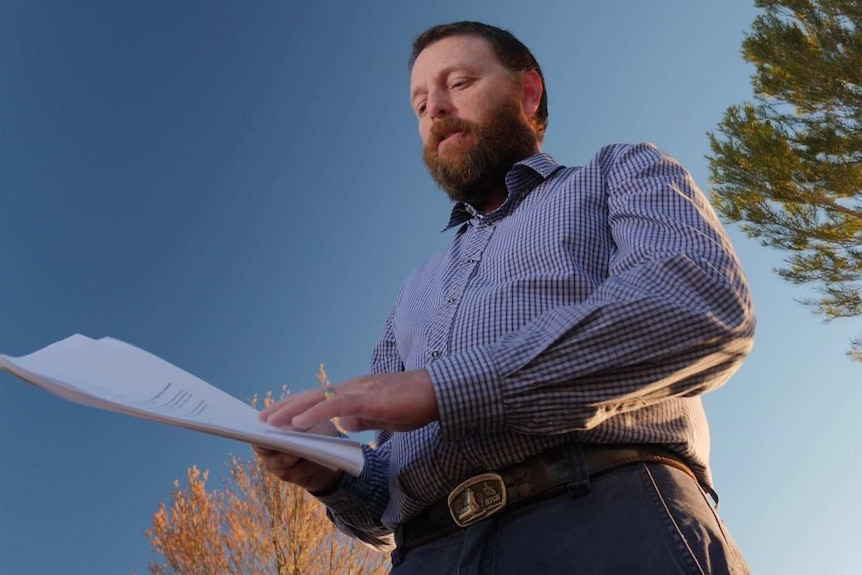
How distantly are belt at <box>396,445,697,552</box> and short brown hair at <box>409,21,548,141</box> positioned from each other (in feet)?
3.50

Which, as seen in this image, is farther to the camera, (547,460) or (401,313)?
(401,313)

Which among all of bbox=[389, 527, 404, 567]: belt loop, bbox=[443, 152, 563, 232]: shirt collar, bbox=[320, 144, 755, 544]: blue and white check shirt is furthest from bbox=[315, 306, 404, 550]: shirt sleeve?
bbox=[443, 152, 563, 232]: shirt collar

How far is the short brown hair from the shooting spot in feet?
6.13

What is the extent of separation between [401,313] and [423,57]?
2.16 ft

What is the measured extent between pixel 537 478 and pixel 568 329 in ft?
A: 0.83

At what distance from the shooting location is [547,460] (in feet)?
3.63

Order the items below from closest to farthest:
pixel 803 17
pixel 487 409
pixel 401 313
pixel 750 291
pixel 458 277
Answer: pixel 487 409 → pixel 750 291 → pixel 458 277 → pixel 401 313 → pixel 803 17

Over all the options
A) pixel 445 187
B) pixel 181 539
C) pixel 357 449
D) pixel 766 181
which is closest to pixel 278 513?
pixel 181 539

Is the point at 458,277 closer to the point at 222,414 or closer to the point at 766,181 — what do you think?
the point at 222,414

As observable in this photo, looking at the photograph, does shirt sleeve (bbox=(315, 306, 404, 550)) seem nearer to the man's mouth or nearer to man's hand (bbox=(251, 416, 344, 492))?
man's hand (bbox=(251, 416, 344, 492))

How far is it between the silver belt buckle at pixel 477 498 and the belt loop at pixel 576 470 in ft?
0.34

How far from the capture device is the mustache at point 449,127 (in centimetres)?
173

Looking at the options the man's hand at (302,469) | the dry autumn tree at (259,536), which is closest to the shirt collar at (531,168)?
the man's hand at (302,469)

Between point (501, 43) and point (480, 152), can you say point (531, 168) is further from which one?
point (501, 43)
